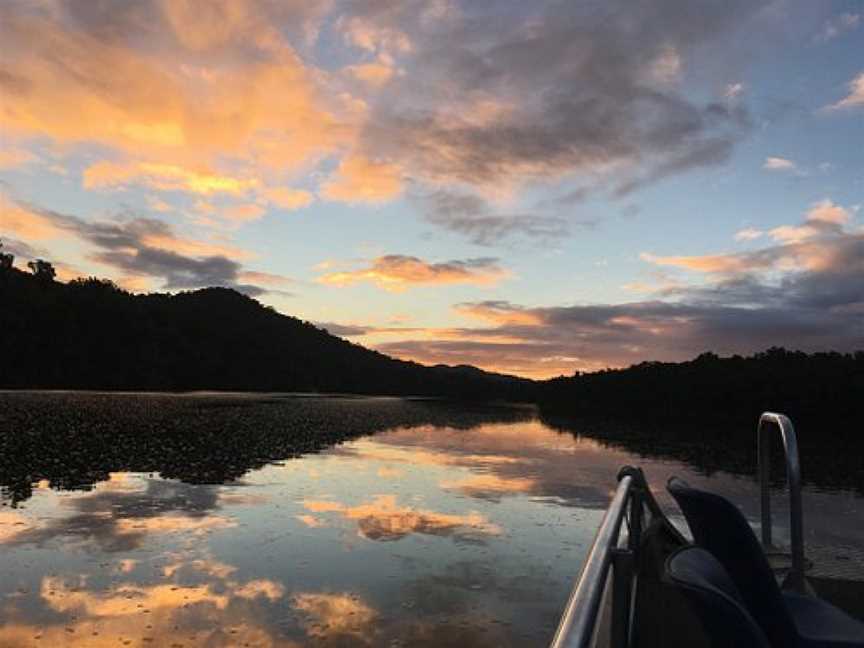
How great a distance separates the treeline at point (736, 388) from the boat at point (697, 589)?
294 ft

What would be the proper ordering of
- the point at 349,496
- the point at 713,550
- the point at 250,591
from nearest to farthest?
the point at 713,550 → the point at 250,591 → the point at 349,496

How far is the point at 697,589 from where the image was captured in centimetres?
216

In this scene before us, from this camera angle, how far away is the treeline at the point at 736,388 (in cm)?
9000

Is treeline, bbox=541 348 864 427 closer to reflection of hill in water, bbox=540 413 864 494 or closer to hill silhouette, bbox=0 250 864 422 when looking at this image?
hill silhouette, bbox=0 250 864 422

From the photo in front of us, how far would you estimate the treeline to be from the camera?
90.0 meters

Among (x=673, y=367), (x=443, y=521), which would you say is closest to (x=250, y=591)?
(x=443, y=521)

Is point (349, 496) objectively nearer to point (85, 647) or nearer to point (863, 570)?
point (85, 647)

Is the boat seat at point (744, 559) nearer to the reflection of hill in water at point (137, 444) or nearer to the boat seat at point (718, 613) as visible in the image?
the boat seat at point (718, 613)

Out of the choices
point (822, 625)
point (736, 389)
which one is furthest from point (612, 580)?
point (736, 389)

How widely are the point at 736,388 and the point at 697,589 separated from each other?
4428 inches

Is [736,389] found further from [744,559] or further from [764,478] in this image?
[744,559]

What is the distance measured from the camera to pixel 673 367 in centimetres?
13650

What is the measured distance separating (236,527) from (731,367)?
120632mm

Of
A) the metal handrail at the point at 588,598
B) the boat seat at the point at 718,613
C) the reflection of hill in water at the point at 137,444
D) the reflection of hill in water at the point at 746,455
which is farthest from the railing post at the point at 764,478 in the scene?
the reflection of hill in water at the point at 746,455
